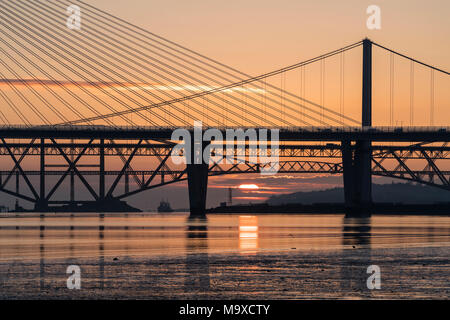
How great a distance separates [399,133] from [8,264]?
9738cm

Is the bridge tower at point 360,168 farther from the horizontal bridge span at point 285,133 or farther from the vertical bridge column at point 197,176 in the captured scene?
the vertical bridge column at point 197,176

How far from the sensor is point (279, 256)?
38.1 metres

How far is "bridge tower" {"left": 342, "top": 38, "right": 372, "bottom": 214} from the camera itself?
127 m

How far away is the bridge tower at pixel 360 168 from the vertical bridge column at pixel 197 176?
20588 millimetres

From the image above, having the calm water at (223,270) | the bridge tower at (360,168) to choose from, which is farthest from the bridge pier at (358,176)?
the calm water at (223,270)

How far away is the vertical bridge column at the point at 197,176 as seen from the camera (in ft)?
401

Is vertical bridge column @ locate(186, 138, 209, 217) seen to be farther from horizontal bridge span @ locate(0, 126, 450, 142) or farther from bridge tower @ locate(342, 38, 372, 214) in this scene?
bridge tower @ locate(342, 38, 372, 214)

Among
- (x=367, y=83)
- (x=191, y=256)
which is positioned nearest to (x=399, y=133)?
(x=367, y=83)

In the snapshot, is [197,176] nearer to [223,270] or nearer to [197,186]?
[197,186]

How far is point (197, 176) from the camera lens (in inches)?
4884

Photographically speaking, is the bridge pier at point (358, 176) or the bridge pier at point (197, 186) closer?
the bridge pier at point (197, 186)

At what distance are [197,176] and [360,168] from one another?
77.3ft
